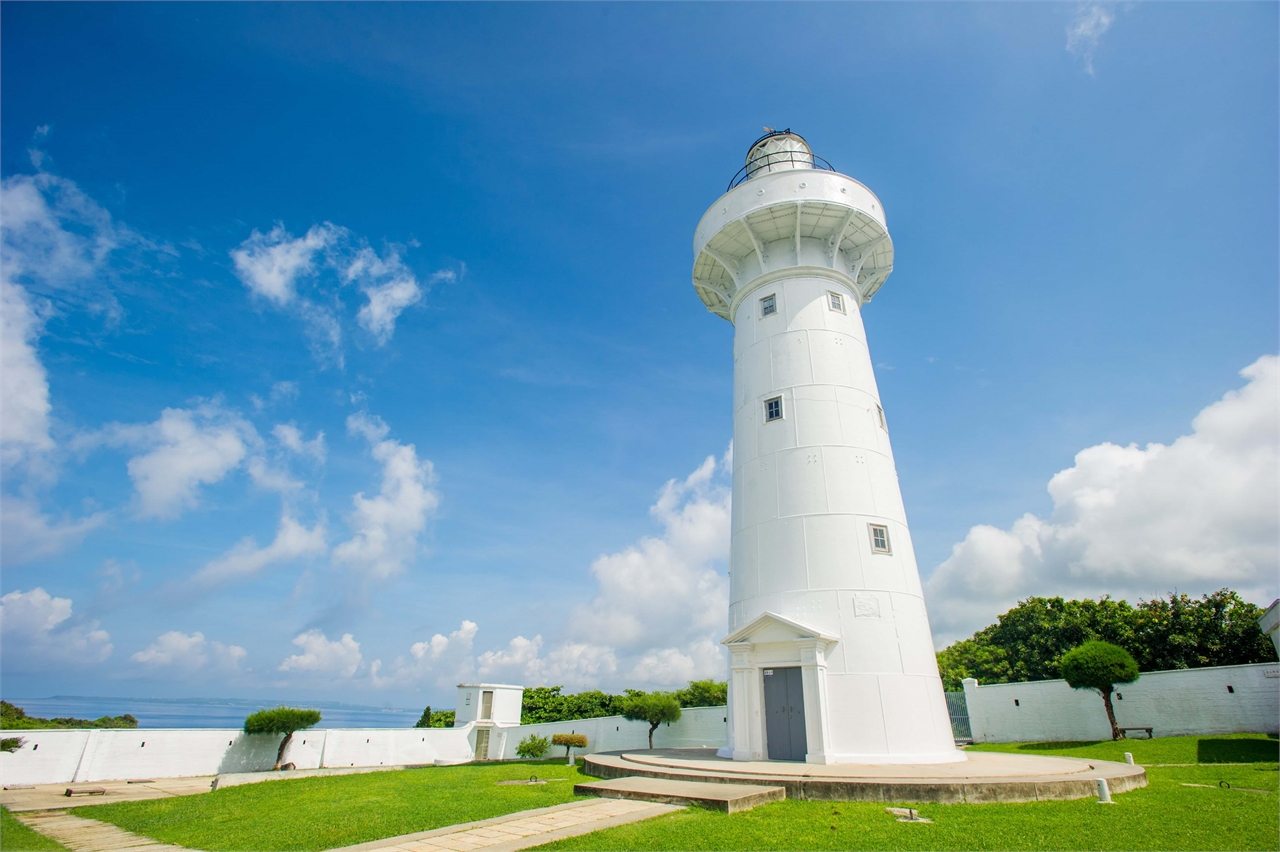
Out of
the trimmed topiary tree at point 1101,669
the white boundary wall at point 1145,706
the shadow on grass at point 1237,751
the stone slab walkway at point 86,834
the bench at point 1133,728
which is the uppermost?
the trimmed topiary tree at point 1101,669

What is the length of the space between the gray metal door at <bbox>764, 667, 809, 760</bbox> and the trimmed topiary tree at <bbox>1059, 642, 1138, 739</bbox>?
12.9 meters

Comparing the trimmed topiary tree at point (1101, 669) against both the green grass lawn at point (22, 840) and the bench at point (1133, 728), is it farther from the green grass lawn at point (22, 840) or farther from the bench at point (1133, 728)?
the green grass lawn at point (22, 840)

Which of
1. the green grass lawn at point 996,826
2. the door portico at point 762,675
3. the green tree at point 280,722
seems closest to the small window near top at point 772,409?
the door portico at point 762,675

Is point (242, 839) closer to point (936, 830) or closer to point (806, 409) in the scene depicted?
point (936, 830)

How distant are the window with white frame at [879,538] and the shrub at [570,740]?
1456 cm

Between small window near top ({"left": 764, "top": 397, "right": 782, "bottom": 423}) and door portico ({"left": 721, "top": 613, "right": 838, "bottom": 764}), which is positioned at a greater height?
small window near top ({"left": 764, "top": 397, "right": 782, "bottom": 423})

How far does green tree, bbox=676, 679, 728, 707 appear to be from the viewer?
23781 mm

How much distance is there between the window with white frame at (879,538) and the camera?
14.4 metres

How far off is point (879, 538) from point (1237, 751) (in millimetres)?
10709

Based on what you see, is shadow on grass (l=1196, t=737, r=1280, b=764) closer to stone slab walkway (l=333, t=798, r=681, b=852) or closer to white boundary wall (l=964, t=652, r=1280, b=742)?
white boundary wall (l=964, t=652, r=1280, b=742)

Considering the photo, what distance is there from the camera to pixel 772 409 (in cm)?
1652

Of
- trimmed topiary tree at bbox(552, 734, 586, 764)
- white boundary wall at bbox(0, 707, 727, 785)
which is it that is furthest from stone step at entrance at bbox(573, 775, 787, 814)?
trimmed topiary tree at bbox(552, 734, 586, 764)

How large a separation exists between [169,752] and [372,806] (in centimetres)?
1260

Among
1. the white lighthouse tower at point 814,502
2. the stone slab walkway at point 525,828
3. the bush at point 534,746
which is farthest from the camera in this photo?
the bush at point 534,746
